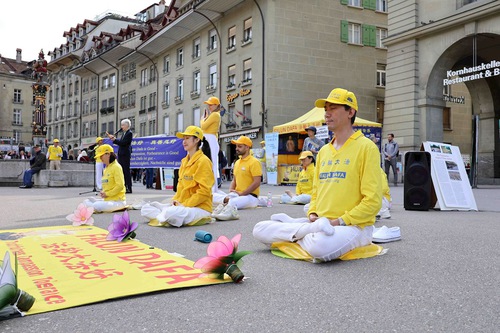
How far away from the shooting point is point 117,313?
298 centimetres

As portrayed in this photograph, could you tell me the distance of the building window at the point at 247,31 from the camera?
32312mm

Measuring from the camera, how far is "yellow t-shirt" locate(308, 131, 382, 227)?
450 cm

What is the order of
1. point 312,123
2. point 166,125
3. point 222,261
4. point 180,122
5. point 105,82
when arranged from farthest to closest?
point 105,82 < point 166,125 < point 180,122 < point 312,123 < point 222,261

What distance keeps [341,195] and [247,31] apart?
29.5 meters

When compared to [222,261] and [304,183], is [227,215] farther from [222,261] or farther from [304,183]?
[222,261]

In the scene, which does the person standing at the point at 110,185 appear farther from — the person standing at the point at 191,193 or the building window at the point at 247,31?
the building window at the point at 247,31

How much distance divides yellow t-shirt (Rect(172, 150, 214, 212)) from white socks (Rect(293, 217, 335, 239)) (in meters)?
2.86

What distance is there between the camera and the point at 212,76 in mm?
36656

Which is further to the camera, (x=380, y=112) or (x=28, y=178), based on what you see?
(x=380, y=112)

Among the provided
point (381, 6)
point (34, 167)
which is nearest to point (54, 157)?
point (34, 167)

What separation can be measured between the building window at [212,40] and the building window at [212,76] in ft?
4.38

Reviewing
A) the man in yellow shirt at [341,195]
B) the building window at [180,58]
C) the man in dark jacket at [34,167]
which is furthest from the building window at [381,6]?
the man in yellow shirt at [341,195]

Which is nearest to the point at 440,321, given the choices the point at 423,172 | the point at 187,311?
the point at 187,311

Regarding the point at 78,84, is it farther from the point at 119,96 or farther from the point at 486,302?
the point at 486,302
